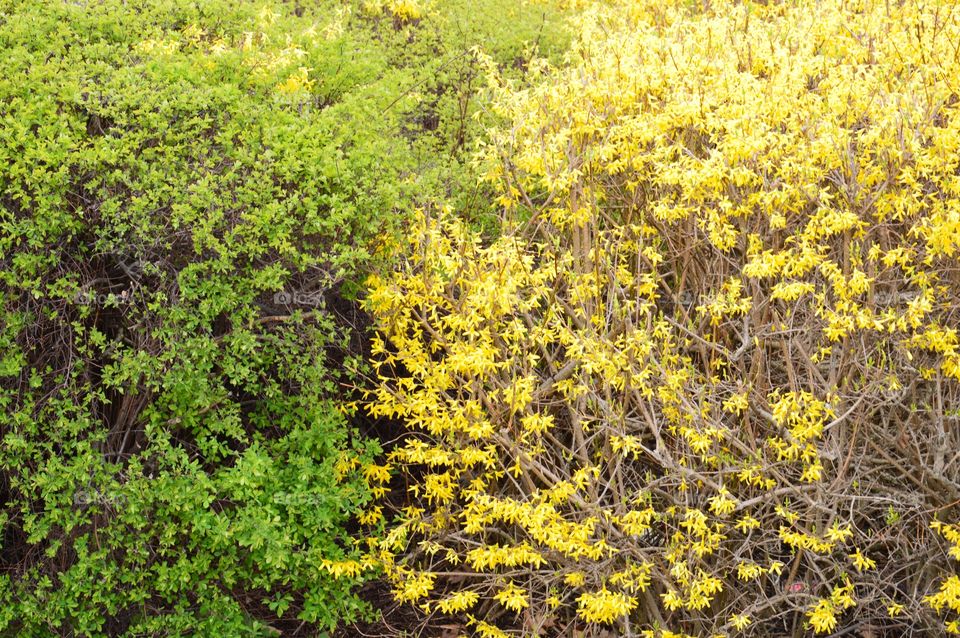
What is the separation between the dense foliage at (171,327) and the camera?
457 cm

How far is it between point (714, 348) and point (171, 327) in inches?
98.8

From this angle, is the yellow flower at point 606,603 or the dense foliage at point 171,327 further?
the yellow flower at point 606,603

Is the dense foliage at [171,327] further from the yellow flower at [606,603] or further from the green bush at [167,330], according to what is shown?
the yellow flower at [606,603]

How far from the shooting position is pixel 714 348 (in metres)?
5.10

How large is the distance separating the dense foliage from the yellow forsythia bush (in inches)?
15.8

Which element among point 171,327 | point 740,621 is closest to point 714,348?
point 740,621

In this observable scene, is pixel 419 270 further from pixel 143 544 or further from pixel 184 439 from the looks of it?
pixel 143 544

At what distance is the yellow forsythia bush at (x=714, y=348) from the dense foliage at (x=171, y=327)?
401 mm

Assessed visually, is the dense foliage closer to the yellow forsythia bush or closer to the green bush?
the green bush

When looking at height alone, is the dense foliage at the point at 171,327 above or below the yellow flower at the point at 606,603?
above

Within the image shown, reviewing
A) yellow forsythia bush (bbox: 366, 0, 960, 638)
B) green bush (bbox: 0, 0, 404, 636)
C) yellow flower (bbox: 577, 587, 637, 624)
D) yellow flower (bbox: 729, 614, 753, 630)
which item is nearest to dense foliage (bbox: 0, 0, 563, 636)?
green bush (bbox: 0, 0, 404, 636)

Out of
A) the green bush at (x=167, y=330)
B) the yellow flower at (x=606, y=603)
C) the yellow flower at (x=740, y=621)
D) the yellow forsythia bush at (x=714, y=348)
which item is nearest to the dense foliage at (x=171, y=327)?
the green bush at (x=167, y=330)

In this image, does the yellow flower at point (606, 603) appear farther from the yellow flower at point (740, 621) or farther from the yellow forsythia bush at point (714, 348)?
the yellow flower at point (740, 621)

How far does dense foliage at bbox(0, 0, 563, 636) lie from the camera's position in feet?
15.0
